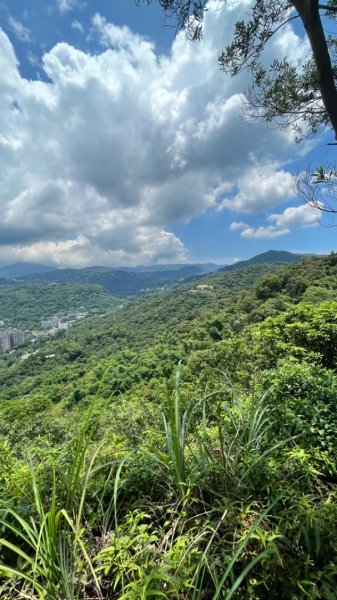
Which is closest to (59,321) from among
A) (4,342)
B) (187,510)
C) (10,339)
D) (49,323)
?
(49,323)

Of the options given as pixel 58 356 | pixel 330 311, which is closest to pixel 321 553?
pixel 330 311

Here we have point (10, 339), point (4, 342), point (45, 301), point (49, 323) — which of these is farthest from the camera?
point (45, 301)

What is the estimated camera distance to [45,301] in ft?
431

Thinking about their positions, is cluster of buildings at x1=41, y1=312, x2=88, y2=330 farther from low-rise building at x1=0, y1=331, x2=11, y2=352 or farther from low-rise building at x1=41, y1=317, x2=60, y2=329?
low-rise building at x1=0, y1=331, x2=11, y2=352

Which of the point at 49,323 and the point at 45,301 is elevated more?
the point at 45,301

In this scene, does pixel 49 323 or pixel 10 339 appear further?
pixel 49 323

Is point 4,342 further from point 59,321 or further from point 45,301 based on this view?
point 45,301

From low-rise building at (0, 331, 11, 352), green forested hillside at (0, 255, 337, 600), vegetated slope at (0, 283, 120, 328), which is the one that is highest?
green forested hillside at (0, 255, 337, 600)

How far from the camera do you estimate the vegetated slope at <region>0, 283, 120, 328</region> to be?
116731 mm

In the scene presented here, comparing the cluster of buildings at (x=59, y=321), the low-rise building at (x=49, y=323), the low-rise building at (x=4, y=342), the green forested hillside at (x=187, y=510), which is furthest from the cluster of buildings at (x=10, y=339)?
the green forested hillside at (x=187, y=510)

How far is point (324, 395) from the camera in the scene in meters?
1.71

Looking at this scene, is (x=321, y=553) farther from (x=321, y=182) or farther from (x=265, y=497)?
(x=321, y=182)

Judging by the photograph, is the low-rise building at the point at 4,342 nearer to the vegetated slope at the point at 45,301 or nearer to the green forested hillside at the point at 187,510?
the vegetated slope at the point at 45,301

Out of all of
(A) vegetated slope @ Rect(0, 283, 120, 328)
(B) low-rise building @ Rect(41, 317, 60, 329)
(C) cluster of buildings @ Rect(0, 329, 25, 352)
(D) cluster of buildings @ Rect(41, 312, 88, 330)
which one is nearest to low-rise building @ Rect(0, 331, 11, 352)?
(C) cluster of buildings @ Rect(0, 329, 25, 352)
